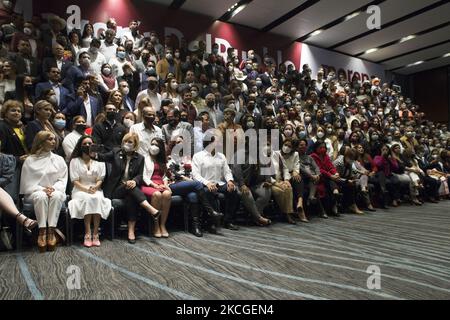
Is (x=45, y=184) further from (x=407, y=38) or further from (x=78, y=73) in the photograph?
(x=407, y=38)

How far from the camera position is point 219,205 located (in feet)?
12.4

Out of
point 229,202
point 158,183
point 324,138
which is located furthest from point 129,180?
point 324,138

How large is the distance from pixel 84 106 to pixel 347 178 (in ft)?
13.1

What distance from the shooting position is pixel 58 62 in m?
4.51

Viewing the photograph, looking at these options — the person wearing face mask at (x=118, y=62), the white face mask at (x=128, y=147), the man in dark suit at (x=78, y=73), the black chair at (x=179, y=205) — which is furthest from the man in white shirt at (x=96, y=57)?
the black chair at (x=179, y=205)

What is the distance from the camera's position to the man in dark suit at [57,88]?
3906mm

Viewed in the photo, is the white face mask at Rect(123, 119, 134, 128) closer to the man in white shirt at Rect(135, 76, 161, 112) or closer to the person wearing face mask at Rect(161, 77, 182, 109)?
the man in white shirt at Rect(135, 76, 161, 112)

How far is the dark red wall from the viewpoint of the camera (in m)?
12.2

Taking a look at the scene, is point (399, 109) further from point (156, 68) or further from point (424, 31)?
point (156, 68)

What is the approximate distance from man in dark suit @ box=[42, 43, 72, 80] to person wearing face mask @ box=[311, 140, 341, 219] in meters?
3.82

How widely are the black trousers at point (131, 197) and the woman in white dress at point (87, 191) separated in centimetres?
15

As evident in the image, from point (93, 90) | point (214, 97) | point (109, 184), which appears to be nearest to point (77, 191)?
point (109, 184)

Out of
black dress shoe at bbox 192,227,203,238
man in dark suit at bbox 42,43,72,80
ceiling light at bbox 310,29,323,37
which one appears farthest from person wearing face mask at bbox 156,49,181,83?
ceiling light at bbox 310,29,323,37

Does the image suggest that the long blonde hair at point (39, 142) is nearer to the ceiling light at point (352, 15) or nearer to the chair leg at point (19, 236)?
the chair leg at point (19, 236)
